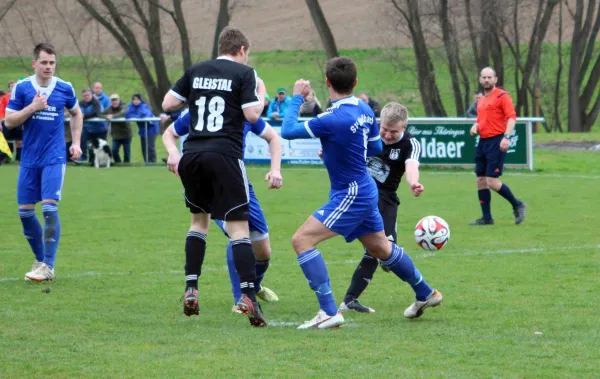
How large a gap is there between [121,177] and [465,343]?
633 inches

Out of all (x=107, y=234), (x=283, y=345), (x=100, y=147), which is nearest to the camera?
(x=283, y=345)

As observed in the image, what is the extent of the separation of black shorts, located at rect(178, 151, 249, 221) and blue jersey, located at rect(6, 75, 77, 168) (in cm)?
274

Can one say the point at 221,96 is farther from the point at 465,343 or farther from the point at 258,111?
the point at 465,343

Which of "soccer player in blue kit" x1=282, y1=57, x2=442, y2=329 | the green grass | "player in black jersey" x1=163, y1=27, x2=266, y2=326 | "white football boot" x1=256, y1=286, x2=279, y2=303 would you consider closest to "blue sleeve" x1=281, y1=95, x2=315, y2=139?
"soccer player in blue kit" x1=282, y1=57, x2=442, y2=329

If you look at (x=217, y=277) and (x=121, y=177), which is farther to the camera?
(x=121, y=177)

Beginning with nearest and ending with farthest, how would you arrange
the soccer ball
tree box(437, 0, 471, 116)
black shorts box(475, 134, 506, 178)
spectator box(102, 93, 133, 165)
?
the soccer ball < black shorts box(475, 134, 506, 178) < spectator box(102, 93, 133, 165) < tree box(437, 0, 471, 116)

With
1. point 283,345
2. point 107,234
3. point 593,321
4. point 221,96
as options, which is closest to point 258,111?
point 221,96

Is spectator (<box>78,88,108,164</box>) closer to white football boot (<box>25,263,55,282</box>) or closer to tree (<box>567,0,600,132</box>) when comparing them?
white football boot (<box>25,263,55,282</box>)

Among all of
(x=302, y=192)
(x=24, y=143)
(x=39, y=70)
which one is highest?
(x=39, y=70)

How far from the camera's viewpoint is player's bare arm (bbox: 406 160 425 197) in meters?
7.13

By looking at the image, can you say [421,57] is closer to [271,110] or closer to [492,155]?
[271,110]

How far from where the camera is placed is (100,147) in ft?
79.7

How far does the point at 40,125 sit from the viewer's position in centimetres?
892

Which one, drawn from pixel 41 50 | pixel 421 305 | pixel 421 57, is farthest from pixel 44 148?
pixel 421 57
